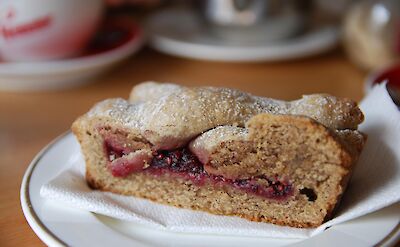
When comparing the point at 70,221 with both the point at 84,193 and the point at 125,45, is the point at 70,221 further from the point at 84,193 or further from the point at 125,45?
the point at 125,45

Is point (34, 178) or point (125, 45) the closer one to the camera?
point (34, 178)

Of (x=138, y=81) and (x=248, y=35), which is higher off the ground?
(x=248, y=35)

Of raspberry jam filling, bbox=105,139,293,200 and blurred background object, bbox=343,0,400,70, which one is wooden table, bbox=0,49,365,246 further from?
raspberry jam filling, bbox=105,139,293,200

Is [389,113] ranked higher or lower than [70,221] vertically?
higher

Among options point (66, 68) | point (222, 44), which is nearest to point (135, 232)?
point (66, 68)

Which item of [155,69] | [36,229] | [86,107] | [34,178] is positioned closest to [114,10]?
[155,69]

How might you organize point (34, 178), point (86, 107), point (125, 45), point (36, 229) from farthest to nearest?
point (125, 45) < point (86, 107) < point (34, 178) < point (36, 229)

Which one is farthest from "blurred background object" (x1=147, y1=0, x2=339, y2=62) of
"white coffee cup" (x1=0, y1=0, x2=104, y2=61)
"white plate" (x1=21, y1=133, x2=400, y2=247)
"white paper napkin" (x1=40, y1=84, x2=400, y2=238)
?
"white plate" (x1=21, y1=133, x2=400, y2=247)

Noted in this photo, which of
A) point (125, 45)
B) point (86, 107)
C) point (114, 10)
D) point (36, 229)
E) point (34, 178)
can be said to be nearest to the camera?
point (36, 229)

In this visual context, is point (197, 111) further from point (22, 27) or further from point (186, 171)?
point (22, 27)
